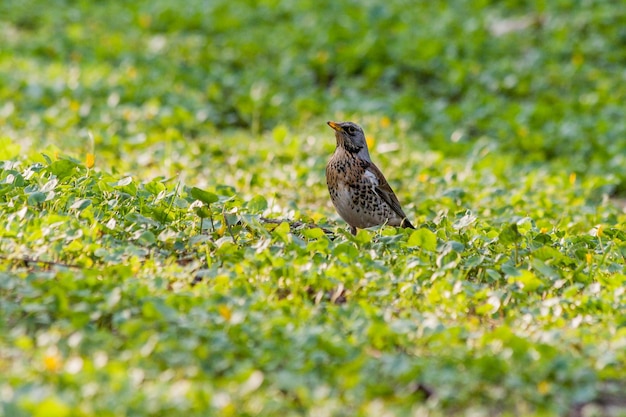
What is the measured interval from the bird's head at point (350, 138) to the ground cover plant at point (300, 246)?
0.55m

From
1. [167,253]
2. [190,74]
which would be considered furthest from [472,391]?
[190,74]

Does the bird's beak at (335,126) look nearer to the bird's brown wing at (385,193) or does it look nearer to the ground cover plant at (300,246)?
the bird's brown wing at (385,193)

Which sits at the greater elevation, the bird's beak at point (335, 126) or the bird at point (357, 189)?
the bird's beak at point (335, 126)

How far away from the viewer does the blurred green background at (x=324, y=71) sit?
1079cm

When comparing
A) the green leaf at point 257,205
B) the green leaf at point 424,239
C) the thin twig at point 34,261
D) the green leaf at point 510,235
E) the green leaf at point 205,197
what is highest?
the green leaf at point 205,197

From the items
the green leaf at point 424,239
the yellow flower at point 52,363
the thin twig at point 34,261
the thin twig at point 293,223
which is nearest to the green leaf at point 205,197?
the thin twig at point 293,223

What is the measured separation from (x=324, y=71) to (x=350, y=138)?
5.86 m

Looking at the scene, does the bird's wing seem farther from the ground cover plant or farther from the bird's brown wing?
the ground cover plant

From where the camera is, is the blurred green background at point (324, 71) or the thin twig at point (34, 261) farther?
the blurred green background at point (324, 71)

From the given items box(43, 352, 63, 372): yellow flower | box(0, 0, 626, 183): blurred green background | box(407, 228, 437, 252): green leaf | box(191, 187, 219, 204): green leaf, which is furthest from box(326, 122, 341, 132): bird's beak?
box(43, 352, 63, 372): yellow flower

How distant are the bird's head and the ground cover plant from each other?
1.82ft

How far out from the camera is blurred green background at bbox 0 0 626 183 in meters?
10.8

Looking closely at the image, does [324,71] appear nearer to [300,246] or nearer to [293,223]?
[293,223]

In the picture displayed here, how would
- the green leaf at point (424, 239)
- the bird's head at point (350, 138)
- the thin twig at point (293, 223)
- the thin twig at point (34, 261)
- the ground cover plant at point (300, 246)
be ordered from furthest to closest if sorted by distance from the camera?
the bird's head at point (350, 138) → the thin twig at point (293, 223) → the green leaf at point (424, 239) → the thin twig at point (34, 261) → the ground cover plant at point (300, 246)
